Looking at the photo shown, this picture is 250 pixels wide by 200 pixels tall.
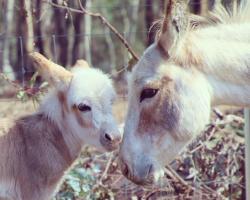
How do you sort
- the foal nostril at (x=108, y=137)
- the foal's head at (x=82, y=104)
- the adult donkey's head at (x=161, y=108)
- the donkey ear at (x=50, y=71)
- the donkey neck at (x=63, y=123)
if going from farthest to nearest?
1. the donkey neck at (x=63, y=123)
2. the donkey ear at (x=50, y=71)
3. the foal's head at (x=82, y=104)
4. the foal nostril at (x=108, y=137)
5. the adult donkey's head at (x=161, y=108)

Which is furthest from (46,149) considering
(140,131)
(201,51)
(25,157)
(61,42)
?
(61,42)

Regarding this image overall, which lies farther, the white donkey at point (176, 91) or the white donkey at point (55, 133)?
the white donkey at point (55, 133)

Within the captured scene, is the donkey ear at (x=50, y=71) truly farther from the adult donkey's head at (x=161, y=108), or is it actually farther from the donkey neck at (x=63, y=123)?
the adult donkey's head at (x=161, y=108)

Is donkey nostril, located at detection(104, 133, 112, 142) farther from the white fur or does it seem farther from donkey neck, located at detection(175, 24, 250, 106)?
donkey neck, located at detection(175, 24, 250, 106)

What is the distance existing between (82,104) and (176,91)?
1.37 meters

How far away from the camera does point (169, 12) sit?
13.3ft

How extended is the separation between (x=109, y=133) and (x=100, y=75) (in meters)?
0.57

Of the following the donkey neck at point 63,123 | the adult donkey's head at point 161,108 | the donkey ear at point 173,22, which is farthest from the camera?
the donkey neck at point 63,123

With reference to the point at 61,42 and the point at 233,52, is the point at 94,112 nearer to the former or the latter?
the point at 233,52

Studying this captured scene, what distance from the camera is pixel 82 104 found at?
17.9ft

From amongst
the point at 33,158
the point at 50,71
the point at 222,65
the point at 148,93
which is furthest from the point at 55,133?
the point at 222,65

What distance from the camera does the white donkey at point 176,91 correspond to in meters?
4.22

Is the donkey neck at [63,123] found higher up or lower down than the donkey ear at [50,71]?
lower down

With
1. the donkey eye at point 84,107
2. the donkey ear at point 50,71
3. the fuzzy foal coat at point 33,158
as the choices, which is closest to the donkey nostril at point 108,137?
the donkey eye at point 84,107
